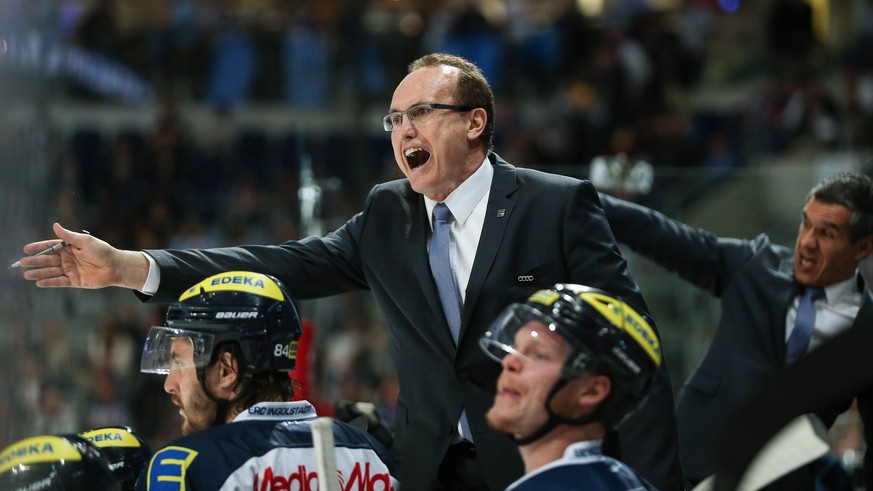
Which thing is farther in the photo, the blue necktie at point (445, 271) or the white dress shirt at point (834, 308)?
the white dress shirt at point (834, 308)

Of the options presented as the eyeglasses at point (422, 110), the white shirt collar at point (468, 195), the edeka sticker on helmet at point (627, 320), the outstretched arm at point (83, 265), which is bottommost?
the edeka sticker on helmet at point (627, 320)

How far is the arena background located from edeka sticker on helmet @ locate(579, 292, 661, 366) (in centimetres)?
440

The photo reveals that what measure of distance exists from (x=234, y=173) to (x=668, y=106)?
421 centimetres

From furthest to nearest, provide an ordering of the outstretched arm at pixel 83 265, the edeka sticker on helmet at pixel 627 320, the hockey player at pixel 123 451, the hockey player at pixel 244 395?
the outstretched arm at pixel 83 265, the hockey player at pixel 123 451, the hockey player at pixel 244 395, the edeka sticker on helmet at pixel 627 320

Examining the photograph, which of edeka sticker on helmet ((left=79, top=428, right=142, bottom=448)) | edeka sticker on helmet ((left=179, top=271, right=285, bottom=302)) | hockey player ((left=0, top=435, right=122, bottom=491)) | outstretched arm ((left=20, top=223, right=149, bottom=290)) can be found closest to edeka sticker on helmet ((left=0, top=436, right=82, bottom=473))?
hockey player ((left=0, top=435, right=122, bottom=491))

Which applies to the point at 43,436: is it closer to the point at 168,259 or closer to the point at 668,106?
the point at 168,259

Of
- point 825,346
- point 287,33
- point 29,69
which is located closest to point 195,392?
point 29,69

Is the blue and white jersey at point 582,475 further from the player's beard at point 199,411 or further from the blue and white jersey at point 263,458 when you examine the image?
the player's beard at point 199,411

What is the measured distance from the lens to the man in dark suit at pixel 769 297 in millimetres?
4215

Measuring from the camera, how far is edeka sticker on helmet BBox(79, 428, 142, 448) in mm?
3199

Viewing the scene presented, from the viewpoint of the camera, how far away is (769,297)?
14.1 feet

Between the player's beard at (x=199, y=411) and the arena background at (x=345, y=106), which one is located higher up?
the arena background at (x=345, y=106)

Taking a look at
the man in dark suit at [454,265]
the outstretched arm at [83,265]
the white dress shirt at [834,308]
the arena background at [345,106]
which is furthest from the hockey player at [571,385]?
the arena background at [345,106]

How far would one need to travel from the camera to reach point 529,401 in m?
2.52
